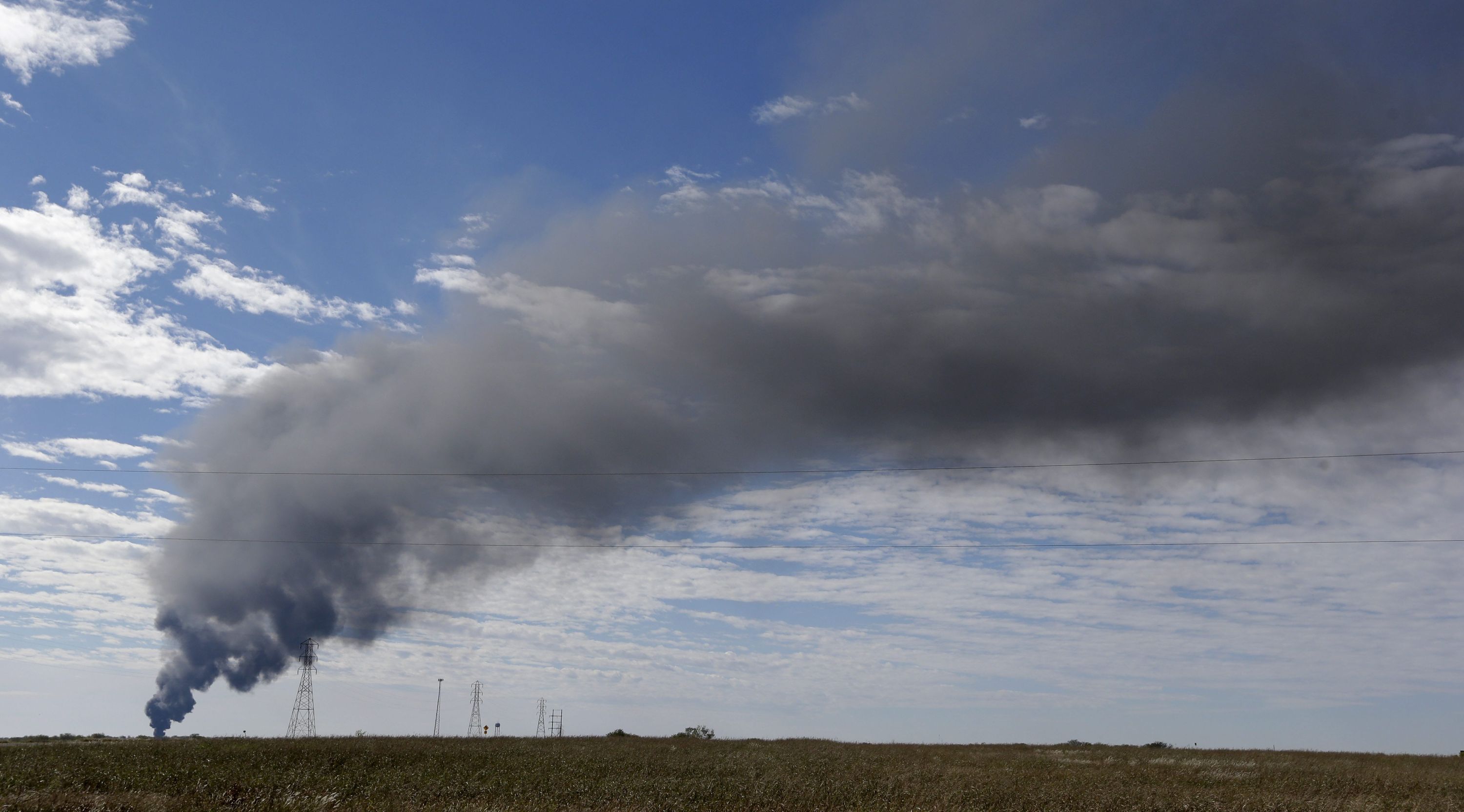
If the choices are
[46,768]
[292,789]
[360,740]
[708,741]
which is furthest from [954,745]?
[46,768]

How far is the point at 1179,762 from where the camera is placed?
56.0 metres

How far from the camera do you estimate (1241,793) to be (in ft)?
129

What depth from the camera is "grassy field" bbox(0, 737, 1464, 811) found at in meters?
33.1

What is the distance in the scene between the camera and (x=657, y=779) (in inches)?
1631

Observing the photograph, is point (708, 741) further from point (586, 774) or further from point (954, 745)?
Answer: point (586, 774)

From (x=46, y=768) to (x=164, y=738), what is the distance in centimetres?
2621

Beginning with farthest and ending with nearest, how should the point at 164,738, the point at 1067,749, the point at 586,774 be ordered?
the point at 1067,749, the point at 164,738, the point at 586,774

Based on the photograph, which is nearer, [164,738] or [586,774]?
[586,774]

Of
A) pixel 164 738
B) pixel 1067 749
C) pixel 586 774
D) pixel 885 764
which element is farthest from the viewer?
pixel 1067 749

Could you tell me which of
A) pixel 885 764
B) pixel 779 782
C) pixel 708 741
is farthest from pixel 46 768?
pixel 708 741

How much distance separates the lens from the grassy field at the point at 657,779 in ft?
109

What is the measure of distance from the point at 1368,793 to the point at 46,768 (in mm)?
57065

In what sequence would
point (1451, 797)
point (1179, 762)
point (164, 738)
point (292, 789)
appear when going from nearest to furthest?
point (292, 789) → point (1451, 797) → point (1179, 762) → point (164, 738)

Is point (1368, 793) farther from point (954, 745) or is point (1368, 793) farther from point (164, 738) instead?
point (164, 738)
